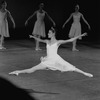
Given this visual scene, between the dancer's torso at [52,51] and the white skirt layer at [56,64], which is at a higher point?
the dancer's torso at [52,51]

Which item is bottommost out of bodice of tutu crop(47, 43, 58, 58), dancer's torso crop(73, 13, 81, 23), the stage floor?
the stage floor

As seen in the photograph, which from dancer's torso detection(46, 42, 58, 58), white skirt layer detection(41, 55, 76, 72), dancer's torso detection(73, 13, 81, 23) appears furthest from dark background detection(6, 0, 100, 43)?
white skirt layer detection(41, 55, 76, 72)

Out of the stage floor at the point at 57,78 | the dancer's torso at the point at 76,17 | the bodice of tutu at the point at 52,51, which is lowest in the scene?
the stage floor at the point at 57,78

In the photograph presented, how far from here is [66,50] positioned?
44.9ft

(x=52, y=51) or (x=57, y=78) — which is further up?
(x=52, y=51)

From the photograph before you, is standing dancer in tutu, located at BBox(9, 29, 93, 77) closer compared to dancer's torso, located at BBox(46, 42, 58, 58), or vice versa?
standing dancer in tutu, located at BBox(9, 29, 93, 77)

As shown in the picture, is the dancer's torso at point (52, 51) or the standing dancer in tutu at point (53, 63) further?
the dancer's torso at point (52, 51)

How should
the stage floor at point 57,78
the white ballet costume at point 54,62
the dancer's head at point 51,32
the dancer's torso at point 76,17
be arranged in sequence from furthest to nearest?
the dancer's torso at point 76,17 < the dancer's head at point 51,32 < the white ballet costume at point 54,62 < the stage floor at point 57,78

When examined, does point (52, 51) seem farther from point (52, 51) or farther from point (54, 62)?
point (54, 62)

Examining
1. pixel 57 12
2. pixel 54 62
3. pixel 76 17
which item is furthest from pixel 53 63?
pixel 57 12

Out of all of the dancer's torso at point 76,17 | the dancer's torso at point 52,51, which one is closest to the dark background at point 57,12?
the dancer's torso at point 76,17

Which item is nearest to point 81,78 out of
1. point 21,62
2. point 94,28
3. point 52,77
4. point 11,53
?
point 52,77

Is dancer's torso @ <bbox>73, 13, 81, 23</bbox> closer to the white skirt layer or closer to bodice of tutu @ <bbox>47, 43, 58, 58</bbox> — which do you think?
bodice of tutu @ <bbox>47, 43, 58, 58</bbox>

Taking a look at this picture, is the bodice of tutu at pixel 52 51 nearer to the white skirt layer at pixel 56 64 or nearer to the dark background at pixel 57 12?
the white skirt layer at pixel 56 64
